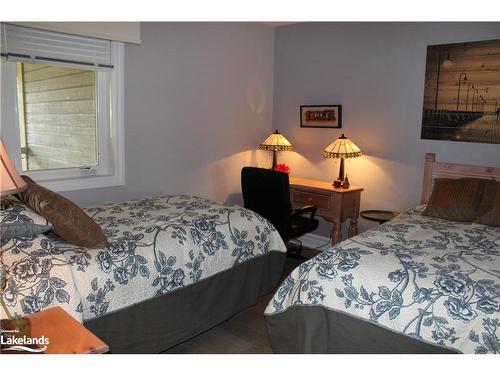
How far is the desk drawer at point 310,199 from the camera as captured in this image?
3986 mm

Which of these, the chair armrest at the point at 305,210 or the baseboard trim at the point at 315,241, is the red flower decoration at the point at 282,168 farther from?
the chair armrest at the point at 305,210

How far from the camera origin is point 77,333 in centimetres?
136

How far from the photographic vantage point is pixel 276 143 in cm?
448

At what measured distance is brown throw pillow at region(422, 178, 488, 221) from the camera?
3.10m

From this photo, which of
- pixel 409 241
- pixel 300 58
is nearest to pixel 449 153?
pixel 409 241

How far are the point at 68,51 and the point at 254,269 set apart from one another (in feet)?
6.83

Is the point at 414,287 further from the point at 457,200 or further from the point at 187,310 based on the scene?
the point at 457,200

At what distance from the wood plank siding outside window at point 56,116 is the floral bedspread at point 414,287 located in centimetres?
211

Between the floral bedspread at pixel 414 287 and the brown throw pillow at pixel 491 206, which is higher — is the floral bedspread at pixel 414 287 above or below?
below

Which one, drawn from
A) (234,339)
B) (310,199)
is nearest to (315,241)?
(310,199)

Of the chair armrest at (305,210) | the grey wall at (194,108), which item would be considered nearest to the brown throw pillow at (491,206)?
the chair armrest at (305,210)

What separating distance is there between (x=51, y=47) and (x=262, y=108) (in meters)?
2.31
